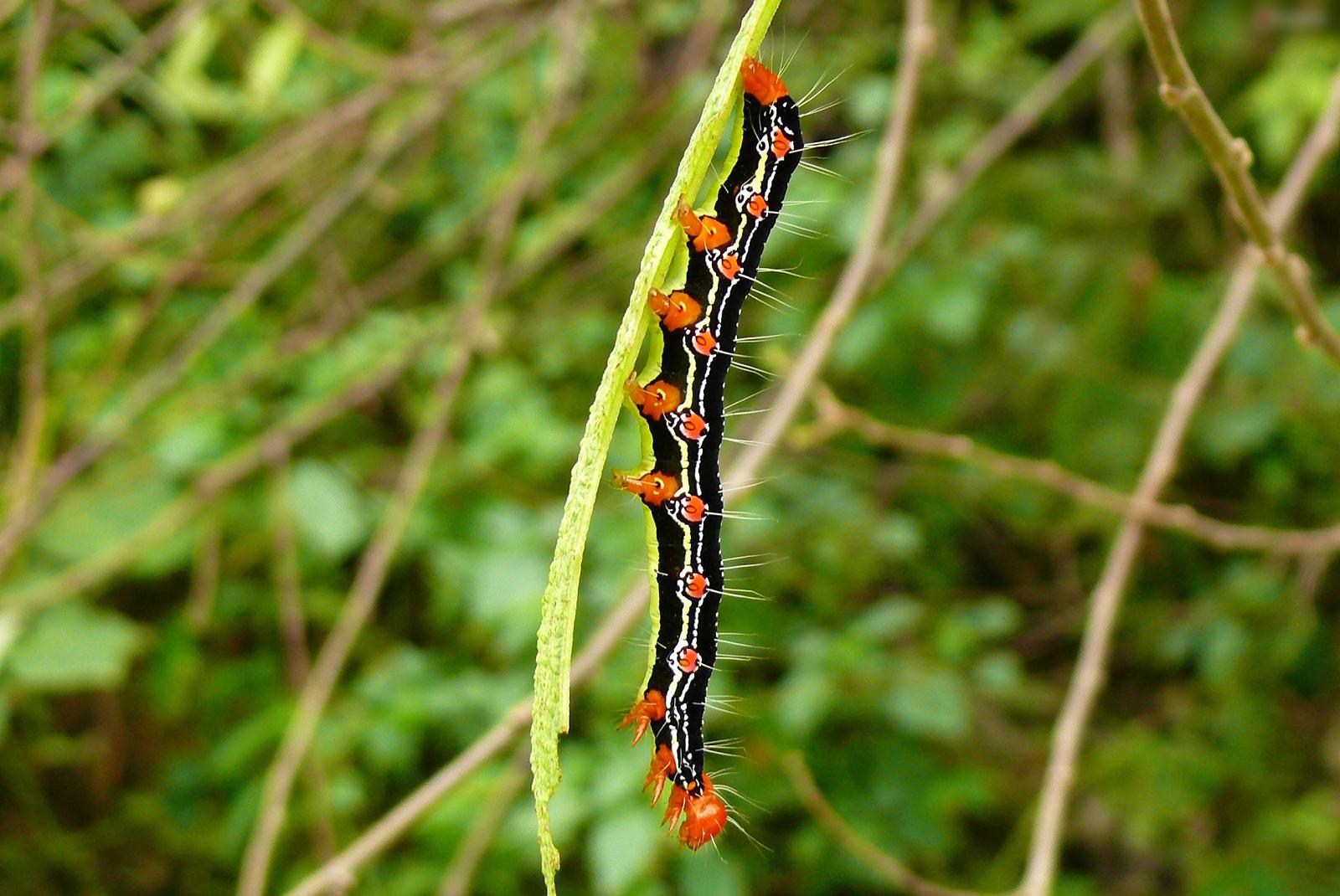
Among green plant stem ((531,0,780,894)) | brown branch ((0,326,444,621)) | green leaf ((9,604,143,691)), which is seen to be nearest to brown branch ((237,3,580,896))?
brown branch ((0,326,444,621))

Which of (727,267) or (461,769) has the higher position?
(727,267)

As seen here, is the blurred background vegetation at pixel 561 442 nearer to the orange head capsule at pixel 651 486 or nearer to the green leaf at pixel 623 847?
the green leaf at pixel 623 847

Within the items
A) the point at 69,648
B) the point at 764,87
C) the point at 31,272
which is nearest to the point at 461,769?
the point at 764,87

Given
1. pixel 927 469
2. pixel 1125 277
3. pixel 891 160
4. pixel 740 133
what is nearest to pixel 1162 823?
pixel 927 469

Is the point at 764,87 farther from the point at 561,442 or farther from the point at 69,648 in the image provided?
the point at 69,648

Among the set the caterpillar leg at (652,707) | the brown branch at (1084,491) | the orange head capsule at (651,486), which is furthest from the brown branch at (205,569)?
the orange head capsule at (651,486)
